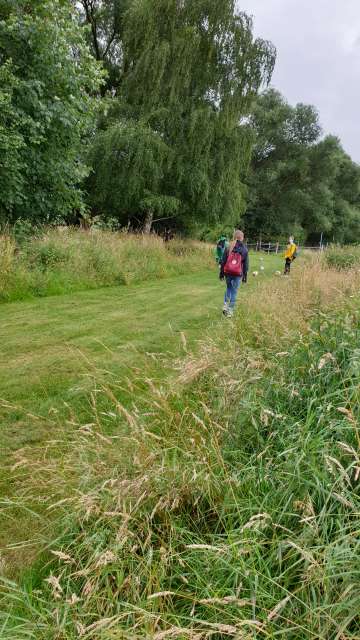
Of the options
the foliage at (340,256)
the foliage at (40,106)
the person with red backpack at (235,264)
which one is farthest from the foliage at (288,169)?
the person with red backpack at (235,264)

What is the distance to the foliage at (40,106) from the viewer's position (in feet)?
27.5

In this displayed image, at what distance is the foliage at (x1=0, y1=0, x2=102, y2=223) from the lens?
27.5ft

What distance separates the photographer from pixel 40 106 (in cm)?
871

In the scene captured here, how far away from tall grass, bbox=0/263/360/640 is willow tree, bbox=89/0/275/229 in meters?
14.2

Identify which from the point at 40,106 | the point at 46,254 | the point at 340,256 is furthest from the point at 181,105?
the point at 46,254

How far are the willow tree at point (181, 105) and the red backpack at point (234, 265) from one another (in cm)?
915

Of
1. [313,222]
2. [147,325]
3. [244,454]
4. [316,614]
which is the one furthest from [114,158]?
[313,222]

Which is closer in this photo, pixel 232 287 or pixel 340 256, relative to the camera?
pixel 232 287

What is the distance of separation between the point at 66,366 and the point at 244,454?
9.35 feet

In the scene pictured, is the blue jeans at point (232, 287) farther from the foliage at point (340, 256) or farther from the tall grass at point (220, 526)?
the foliage at point (340, 256)

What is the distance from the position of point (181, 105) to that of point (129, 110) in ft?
7.43

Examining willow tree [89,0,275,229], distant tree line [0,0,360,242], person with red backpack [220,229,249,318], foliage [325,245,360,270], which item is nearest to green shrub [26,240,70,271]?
distant tree line [0,0,360,242]

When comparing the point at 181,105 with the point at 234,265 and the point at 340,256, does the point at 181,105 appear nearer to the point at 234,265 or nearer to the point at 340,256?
the point at 340,256

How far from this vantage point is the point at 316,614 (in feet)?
4.28
